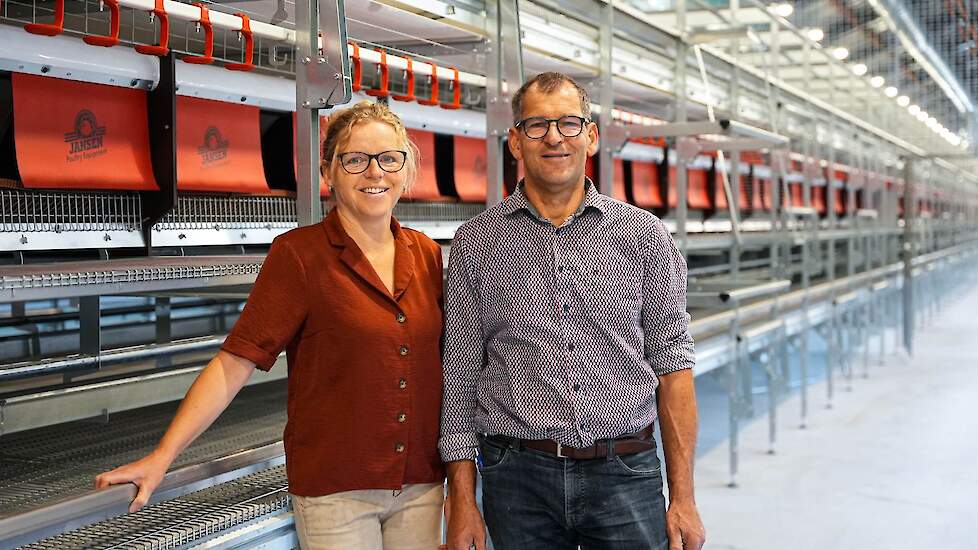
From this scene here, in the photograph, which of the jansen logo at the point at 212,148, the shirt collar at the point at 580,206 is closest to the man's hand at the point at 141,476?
the shirt collar at the point at 580,206

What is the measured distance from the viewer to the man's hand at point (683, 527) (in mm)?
1800

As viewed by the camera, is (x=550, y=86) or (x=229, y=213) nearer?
(x=550, y=86)

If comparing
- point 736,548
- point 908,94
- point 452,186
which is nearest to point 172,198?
point 452,186

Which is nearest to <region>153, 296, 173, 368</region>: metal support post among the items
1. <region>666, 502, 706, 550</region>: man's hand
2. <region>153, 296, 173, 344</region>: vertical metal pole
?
<region>153, 296, 173, 344</region>: vertical metal pole

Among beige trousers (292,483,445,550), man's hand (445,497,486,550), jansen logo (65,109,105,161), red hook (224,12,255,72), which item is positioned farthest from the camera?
red hook (224,12,255,72)

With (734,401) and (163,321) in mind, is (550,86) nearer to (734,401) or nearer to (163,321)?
(163,321)

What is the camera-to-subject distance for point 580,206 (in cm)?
178

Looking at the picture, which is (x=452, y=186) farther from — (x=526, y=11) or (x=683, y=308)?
(x=683, y=308)

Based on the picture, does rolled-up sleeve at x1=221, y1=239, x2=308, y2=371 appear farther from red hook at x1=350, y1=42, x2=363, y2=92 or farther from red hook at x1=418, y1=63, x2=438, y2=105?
red hook at x1=418, y1=63, x2=438, y2=105

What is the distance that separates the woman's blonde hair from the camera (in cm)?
166

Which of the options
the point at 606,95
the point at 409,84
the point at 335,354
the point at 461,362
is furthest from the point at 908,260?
the point at 335,354

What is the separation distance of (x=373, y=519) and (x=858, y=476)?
371 cm

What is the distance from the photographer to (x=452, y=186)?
378cm

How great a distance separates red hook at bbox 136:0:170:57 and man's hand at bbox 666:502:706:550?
152 cm
